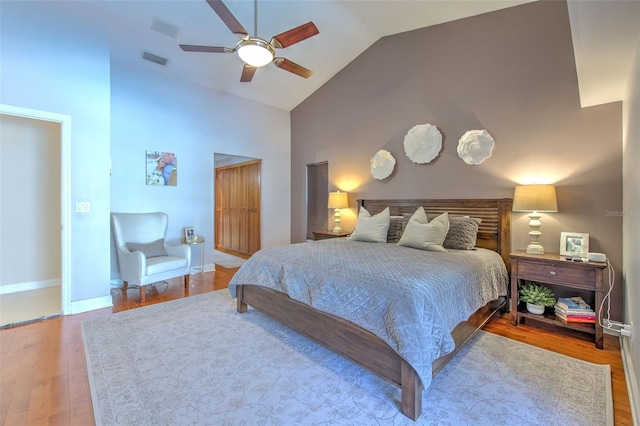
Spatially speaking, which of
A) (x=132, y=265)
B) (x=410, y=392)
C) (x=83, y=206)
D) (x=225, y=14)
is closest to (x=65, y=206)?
(x=83, y=206)

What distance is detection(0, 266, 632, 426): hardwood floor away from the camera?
164 cm

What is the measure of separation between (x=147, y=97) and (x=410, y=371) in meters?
4.95

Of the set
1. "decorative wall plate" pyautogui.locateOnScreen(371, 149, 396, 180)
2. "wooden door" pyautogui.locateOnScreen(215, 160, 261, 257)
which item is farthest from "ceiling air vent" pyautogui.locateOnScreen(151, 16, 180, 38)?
"decorative wall plate" pyautogui.locateOnScreen(371, 149, 396, 180)

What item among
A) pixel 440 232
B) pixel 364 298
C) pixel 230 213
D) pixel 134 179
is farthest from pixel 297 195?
pixel 364 298

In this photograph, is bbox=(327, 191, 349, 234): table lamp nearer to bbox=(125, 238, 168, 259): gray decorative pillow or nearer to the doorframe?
bbox=(125, 238, 168, 259): gray decorative pillow

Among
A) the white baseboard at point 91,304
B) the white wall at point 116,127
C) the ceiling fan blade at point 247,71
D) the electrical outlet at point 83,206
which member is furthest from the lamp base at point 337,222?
the electrical outlet at point 83,206

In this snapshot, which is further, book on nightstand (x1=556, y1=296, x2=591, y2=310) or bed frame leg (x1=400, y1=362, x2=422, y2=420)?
book on nightstand (x1=556, y1=296, x2=591, y2=310)

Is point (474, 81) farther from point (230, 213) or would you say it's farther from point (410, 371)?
point (230, 213)

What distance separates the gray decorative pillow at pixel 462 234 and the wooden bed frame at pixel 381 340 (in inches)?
10.5

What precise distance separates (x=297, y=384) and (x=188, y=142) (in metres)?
4.25

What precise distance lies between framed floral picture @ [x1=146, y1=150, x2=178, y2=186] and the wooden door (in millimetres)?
1693

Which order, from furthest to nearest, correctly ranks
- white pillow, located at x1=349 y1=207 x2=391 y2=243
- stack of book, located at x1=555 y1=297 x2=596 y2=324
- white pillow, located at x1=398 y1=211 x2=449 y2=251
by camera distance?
white pillow, located at x1=349 y1=207 x2=391 y2=243 → white pillow, located at x1=398 y1=211 x2=449 y2=251 → stack of book, located at x1=555 y1=297 x2=596 y2=324

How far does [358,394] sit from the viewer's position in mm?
1800

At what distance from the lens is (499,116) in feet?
10.9
